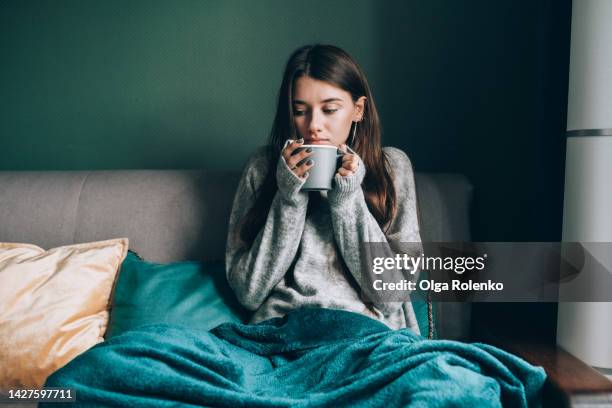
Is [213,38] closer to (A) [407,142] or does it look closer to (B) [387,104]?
(B) [387,104]

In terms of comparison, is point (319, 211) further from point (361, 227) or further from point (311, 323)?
point (311, 323)

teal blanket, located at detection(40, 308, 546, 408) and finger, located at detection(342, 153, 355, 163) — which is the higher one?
finger, located at detection(342, 153, 355, 163)

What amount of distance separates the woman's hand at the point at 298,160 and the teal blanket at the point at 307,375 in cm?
37

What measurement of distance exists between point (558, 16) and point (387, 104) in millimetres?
562

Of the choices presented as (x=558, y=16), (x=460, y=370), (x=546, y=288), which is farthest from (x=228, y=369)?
(x=558, y=16)

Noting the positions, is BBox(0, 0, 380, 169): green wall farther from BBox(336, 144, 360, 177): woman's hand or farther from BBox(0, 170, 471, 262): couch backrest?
BBox(336, 144, 360, 177): woman's hand

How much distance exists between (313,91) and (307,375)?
0.66 m

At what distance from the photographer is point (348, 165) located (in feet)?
3.78

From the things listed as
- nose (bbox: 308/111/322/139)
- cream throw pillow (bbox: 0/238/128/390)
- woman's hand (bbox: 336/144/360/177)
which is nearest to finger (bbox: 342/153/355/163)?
woman's hand (bbox: 336/144/360/177)

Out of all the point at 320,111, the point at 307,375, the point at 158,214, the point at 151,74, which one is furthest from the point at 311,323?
the point at 151,74

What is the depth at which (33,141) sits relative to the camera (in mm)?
1840

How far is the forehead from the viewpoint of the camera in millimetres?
1241

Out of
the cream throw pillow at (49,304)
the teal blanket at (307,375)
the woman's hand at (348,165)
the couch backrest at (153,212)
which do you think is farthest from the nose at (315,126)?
the cream throw pillow at (49,304)

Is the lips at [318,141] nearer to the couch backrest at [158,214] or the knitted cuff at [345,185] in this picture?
the knitted cuff at [345,185]
